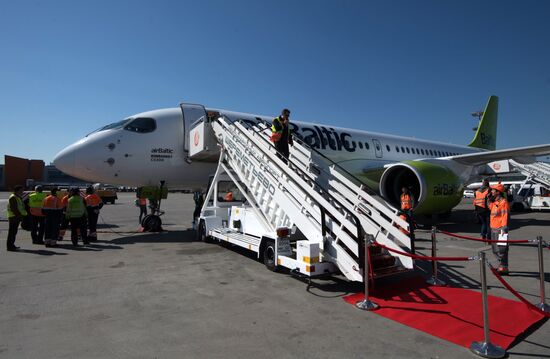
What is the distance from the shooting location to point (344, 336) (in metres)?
3.22

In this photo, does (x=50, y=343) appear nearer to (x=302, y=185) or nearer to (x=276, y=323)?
(x=276, y=323)

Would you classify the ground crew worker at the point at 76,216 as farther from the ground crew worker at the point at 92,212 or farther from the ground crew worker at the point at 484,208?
the ground crew worker at the point at 484,208

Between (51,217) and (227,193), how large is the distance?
4.40 metres

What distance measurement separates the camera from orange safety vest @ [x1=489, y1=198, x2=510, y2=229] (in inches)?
233

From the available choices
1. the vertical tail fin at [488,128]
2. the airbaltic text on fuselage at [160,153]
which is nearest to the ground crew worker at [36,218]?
the airbaltic text on fuselage at [160,153]

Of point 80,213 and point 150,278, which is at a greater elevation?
point 80,213

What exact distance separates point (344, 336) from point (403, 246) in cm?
258

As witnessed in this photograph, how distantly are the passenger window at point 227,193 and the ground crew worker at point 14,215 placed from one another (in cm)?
481

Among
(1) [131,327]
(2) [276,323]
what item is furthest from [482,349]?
(1) [131,327]

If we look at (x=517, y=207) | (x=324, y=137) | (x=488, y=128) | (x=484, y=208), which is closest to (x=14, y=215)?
(x=324, y=137)

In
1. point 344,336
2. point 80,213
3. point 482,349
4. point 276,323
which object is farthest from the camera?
point 80,213

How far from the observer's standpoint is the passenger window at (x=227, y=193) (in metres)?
8.94

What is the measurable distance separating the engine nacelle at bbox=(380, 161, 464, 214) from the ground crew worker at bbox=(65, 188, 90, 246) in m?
8.90

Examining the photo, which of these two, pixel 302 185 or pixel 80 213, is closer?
pixel 302 185
